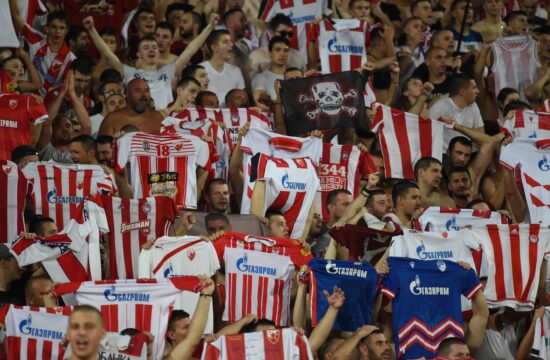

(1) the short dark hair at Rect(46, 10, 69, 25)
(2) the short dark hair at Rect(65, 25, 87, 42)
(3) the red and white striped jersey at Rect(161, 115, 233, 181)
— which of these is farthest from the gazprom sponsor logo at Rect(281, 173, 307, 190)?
(2) the short dark hair at Rect(65, 25, 87, 42)

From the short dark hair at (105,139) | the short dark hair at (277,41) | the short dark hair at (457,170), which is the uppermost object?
the short dark hair at (277,41)

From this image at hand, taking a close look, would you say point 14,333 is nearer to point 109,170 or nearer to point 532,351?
point 109,170

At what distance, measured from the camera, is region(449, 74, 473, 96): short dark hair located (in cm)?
1803

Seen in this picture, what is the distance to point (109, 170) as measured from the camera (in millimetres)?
15703

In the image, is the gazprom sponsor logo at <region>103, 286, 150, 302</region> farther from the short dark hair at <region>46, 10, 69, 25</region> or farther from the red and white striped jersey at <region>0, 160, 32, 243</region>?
the short dark hair at <region>46, 10, 69, 25</region>

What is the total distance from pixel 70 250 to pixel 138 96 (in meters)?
2.99

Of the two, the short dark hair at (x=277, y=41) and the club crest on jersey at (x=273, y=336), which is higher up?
the short dark hair at (x=277, y=41)

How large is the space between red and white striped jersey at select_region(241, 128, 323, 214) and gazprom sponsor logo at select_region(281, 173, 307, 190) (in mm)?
630

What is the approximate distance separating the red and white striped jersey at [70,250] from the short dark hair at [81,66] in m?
3.21

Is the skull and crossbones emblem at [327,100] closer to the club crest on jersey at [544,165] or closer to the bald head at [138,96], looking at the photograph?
the bald head at [138,96]

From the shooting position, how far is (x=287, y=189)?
51.8 feet

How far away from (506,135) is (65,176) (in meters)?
5.10

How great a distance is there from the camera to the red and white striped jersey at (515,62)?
62.5 ft

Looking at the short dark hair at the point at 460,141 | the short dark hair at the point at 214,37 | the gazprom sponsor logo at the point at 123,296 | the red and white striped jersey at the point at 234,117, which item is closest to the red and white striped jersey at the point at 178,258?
the gazprom sponsor logo at the point at 123,296
